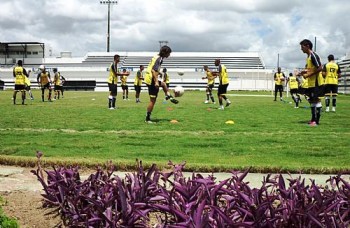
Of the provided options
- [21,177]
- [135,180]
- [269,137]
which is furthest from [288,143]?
[135,180]

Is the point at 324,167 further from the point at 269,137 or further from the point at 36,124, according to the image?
the point at 36,124

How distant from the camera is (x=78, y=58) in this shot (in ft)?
321

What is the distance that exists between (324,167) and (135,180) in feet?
10.5

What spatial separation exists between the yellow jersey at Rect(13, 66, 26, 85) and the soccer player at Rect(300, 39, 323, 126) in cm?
1518

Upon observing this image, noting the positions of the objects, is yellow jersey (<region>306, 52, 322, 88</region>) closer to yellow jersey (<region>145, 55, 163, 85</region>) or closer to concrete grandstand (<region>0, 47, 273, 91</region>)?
yellow jersey (<region>145, 55, 163, 85</region>)

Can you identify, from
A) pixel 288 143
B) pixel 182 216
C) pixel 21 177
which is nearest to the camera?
pixel 182 216

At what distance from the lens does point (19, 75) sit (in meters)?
23.0

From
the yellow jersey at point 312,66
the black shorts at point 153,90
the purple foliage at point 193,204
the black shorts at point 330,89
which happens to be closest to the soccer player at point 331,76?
the black shorts at point 330,89

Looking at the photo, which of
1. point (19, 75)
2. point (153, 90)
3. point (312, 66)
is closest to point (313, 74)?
point (312, 66)

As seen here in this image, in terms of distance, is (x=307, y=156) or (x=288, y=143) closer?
(x=307, y=156)

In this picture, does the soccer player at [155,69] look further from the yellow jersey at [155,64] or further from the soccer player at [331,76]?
the soccer player at [331,76]

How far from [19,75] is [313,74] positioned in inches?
620

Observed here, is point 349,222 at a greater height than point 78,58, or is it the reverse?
point 78,58

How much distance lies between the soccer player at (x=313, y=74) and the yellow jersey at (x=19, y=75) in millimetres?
15177
